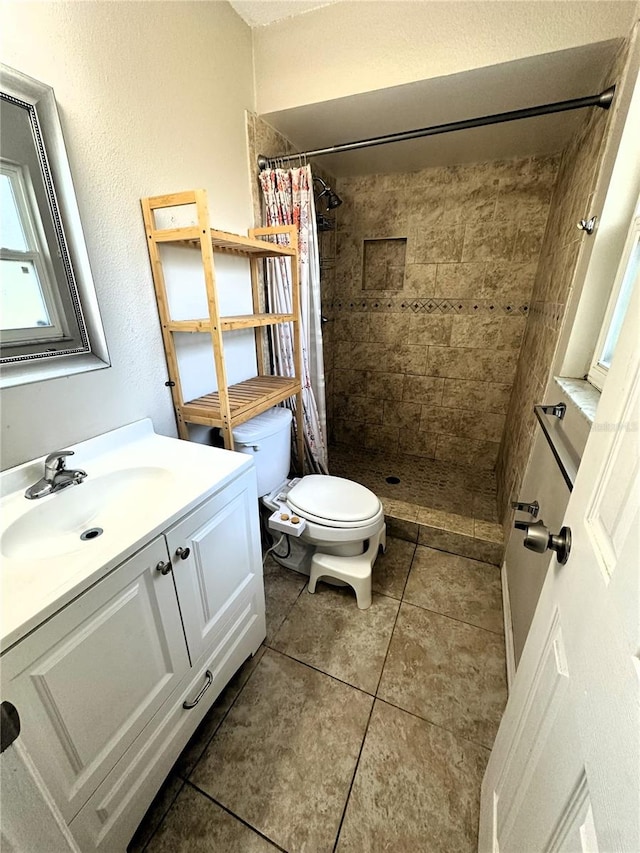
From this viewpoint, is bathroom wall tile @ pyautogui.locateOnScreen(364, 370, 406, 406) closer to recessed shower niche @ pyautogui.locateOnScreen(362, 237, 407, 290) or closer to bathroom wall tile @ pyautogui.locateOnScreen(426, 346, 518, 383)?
bathroom wall tile @ pyautogui.locateOnScreen(426, 346, 518, 383)

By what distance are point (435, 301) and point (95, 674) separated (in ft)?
8.46

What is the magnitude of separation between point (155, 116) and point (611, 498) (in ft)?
5.38

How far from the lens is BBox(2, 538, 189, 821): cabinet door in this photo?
599 mm

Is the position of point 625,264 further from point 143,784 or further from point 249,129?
point 143,784

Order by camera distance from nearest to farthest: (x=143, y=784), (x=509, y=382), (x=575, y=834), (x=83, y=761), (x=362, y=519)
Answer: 1. (x=575, y=834)
2. (x=83, y=761)
3. (x=143, y=784)
4. (x=362, y=519)
5. (x=509, y=382)

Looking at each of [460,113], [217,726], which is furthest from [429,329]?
[217,726]

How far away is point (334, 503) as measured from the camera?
1.58 metres

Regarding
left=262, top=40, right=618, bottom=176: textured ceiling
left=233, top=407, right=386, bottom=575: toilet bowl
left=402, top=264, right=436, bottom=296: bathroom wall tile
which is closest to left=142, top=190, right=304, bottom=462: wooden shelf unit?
left=233, top=407, right=386, bottom=575: toilet bowl

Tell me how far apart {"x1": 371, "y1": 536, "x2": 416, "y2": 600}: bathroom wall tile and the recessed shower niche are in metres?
1.79

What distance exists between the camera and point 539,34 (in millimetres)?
1156

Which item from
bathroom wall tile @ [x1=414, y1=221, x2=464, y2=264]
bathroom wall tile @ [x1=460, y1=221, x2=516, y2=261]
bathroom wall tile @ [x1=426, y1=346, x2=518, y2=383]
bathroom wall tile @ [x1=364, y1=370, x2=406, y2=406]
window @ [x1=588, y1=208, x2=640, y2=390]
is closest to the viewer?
window @ [x1=588, y1=208, x2=640, y2=390]

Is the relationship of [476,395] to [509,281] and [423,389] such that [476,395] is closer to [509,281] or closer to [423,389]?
[423,389]

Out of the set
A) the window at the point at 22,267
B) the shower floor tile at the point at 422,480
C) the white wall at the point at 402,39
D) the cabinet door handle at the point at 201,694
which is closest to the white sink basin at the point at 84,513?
the window at the point at 22,267

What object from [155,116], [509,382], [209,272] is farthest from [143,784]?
[509,382]
